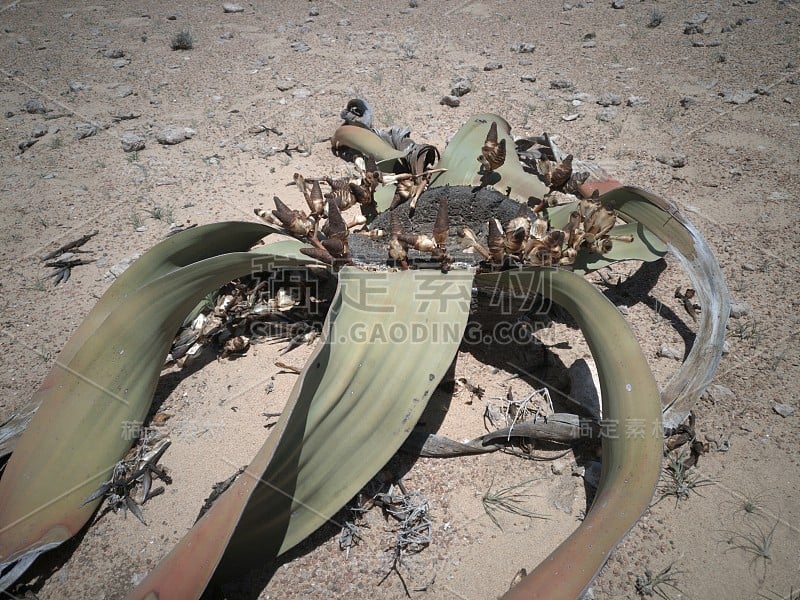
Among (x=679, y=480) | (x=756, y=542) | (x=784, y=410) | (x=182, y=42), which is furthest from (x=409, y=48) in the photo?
(x=756, y=542)

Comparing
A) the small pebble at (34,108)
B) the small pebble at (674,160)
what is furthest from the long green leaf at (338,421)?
the small pebble at (34,108)

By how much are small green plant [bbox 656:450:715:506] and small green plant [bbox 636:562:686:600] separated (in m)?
0.17

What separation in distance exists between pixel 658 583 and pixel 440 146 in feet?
6.16

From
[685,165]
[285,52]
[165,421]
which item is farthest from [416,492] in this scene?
[285,52]

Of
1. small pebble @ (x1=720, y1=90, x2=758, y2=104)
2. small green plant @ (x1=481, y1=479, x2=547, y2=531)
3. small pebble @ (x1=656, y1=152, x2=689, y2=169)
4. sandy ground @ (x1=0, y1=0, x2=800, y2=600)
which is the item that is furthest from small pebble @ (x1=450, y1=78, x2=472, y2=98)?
small green plant @ (x1=481, y1=479, x2=547, y2=531)

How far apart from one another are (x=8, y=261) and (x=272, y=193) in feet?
3.20

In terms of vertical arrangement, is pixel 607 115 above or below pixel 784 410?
above

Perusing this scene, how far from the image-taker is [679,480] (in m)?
1.21

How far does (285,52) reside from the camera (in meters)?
3.46

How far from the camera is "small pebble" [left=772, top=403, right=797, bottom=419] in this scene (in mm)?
1348

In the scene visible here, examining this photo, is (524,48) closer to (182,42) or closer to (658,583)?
(182,42)

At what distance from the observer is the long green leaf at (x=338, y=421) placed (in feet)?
2.71

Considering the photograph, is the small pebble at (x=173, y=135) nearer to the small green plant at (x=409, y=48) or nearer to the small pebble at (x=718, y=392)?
the small green plant at (x=409, y=48)

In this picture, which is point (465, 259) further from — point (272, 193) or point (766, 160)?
point (766, 160)
